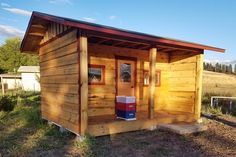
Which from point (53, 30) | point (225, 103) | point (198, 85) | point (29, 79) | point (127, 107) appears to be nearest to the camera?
point (127, 107)

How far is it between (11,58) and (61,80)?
41.2 metres

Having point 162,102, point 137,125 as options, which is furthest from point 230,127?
point 137,125

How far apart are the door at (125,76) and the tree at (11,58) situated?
124ft

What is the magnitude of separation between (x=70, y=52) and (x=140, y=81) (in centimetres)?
379

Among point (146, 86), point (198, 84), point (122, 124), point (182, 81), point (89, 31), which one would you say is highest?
point (89, 31)

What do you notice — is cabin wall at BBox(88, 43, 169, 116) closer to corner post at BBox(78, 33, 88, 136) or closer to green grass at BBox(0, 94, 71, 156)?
green grass at BBox(0, 94, 71, 156)

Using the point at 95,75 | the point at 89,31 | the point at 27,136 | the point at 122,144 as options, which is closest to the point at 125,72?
the point at 95,75

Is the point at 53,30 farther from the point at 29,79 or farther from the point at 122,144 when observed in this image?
the point at 29,79

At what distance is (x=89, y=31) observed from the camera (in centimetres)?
544

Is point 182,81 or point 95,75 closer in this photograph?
point 95,75

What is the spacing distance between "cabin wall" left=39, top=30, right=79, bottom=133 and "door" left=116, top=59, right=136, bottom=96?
2.33 meters

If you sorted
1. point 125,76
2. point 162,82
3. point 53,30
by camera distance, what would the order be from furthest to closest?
point 162,82, point 125,76, point 53,30

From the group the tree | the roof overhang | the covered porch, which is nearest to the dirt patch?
the covered porch

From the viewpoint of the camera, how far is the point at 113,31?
5461 mm
